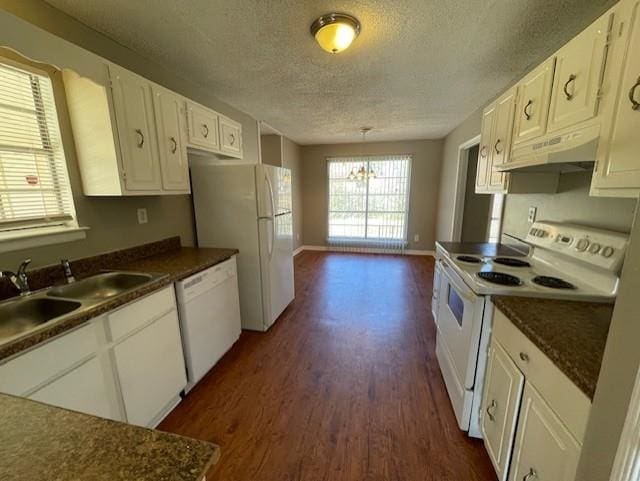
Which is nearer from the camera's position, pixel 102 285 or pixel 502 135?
pixel 102 285

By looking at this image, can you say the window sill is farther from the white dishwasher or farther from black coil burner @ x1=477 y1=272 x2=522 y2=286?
black coil burner @ x1=477 y1=272 x2=522 y2=286

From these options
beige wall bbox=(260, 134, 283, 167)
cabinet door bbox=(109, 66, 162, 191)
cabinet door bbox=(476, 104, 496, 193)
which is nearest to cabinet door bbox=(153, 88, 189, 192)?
cabinet door bbox=(109, 66, 162, 191)

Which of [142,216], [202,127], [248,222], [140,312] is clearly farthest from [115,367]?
[202,127]

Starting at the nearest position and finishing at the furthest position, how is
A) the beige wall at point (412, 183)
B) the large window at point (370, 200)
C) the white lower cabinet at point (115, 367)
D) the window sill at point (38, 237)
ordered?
the white lower cabinet at point (115, 367) < the window sill at point (38, 237) < the beige wall at point (412, 183) < the large window at point (370, 200)

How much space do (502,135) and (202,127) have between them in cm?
242

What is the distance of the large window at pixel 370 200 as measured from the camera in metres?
5.69

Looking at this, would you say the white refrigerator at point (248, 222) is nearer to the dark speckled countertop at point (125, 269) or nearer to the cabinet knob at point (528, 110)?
the dark speckled countertop at point (125, 269)

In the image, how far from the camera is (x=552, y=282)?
1471 millimetres

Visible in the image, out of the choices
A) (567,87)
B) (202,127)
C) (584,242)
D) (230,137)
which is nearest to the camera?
(567,87)

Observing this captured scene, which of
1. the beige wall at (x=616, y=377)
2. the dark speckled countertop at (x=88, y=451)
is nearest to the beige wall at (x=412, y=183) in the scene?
the beige wall at (x=616, y=377)

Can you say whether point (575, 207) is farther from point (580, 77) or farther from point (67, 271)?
point (67, 271)

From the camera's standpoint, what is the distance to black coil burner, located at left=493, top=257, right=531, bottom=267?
185 cm

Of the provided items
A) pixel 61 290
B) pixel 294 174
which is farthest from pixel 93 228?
pixel 294 174

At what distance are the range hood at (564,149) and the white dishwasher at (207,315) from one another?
220 centimetres
